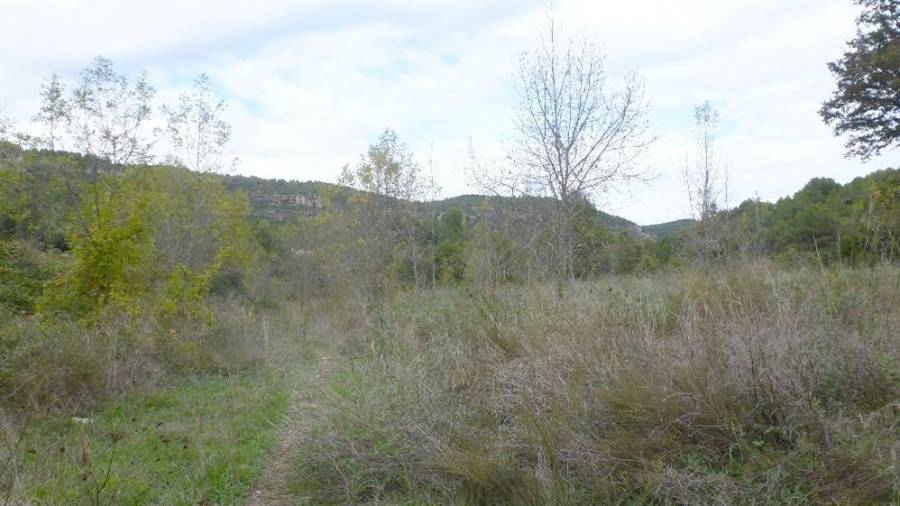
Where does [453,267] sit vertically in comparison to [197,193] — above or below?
below

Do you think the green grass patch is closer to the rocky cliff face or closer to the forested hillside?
the forested hillside

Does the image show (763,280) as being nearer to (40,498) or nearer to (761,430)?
(761,430)

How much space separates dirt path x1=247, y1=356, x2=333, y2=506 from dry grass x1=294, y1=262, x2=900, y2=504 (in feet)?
0.60

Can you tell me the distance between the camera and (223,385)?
8016 millimetres

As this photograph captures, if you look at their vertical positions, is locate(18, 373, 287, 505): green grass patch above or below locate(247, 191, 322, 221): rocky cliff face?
below

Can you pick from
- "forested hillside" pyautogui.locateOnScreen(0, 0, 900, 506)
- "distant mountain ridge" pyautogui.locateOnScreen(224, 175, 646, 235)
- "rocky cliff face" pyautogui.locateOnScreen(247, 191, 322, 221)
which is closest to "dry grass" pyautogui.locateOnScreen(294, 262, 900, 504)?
"forested hillside" pyautogui.locateOnScreen(0, 0, 900, 506)

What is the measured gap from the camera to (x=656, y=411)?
368 cm

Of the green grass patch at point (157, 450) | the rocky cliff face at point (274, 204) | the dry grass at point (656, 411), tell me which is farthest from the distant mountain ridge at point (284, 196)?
the dry grass at point (656, 411)

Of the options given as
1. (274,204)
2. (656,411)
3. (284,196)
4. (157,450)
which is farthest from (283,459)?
(284,196)

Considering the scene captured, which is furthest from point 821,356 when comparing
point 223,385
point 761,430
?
point 223,385

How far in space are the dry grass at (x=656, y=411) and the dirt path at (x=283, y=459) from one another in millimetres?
181

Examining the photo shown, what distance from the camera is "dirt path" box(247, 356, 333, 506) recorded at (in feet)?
13.9

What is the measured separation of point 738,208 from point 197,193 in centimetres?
1759

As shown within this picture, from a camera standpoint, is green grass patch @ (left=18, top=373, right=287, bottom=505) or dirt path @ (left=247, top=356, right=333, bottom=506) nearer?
green grass patch @ (left=18, top=373, right=287, bottom=505)
